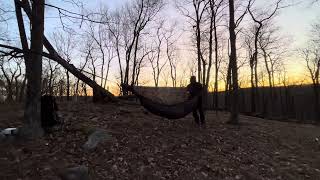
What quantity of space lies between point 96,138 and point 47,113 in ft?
5.46

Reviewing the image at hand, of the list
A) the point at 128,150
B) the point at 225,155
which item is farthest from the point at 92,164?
the point at 225,155

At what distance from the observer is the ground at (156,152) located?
7.67m

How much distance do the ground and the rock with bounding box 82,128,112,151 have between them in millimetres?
157

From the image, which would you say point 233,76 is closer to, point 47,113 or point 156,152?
point 156,152

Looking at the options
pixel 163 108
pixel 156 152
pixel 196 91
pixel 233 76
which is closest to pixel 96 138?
pixel 156 152

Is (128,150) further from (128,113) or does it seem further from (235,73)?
(235,73)

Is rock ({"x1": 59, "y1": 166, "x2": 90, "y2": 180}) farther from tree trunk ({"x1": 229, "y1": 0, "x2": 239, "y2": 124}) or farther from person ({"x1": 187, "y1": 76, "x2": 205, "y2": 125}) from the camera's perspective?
tree trunk ({"x1": 229, "y1": 0, "x2": 239, "y2": 124})

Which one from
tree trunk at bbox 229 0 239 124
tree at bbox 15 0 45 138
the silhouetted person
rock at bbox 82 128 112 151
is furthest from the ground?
tree trunk at bbox 229 0 239 124

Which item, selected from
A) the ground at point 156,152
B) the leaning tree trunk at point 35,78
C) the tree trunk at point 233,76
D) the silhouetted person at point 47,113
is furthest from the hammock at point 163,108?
the tree trunk at point 233,76

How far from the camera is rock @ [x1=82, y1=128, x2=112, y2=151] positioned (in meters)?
8.58

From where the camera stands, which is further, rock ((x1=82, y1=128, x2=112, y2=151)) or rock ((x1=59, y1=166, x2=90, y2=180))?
rock ((x1=82, y1=128, x2=112, y2=151))

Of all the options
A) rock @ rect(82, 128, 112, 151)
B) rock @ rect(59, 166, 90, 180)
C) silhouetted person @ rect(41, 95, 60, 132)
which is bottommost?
rock @ rect(59, 166, 90, 180)

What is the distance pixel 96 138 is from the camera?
8.92 metres

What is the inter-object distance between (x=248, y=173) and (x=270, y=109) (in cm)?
3111
